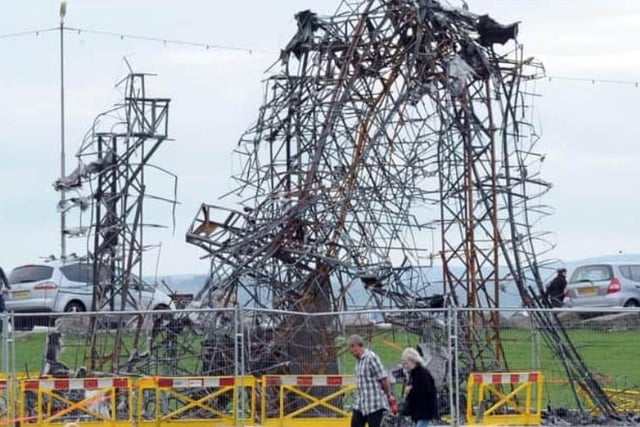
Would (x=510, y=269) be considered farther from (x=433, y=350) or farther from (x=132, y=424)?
(x=132, y=424)

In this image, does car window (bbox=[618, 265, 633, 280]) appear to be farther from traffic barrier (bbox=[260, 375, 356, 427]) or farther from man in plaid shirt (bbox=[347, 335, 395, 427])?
man in plaid shirt (bbox=[347, 335, 395, 427])

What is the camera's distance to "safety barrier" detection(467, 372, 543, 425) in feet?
73.1

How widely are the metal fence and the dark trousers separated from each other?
8.23 feet

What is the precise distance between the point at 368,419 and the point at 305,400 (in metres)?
3.22

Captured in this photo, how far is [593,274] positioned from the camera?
4300 centimetres

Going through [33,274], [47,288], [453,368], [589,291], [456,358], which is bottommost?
[453,368]

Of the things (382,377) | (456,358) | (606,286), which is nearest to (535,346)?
(456,358)

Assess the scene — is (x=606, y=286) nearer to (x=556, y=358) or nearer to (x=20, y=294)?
(x=20, y=294)

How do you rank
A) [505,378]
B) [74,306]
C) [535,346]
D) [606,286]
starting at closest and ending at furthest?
[505,378] < [535,346] < [74,306] < [606,286]

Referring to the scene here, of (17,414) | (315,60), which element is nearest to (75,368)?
(17,414)

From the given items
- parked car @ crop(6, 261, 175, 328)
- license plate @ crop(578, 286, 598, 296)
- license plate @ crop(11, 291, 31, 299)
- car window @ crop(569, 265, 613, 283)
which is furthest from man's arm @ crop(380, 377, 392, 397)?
car window @ crop(569, 265, 613, 283)

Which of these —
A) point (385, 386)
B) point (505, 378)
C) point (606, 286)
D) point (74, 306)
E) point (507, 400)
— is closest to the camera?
point (385, 386)

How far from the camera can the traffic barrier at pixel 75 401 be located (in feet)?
70.8

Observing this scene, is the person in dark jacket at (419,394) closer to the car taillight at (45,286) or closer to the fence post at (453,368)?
the fence post at (453,368)
